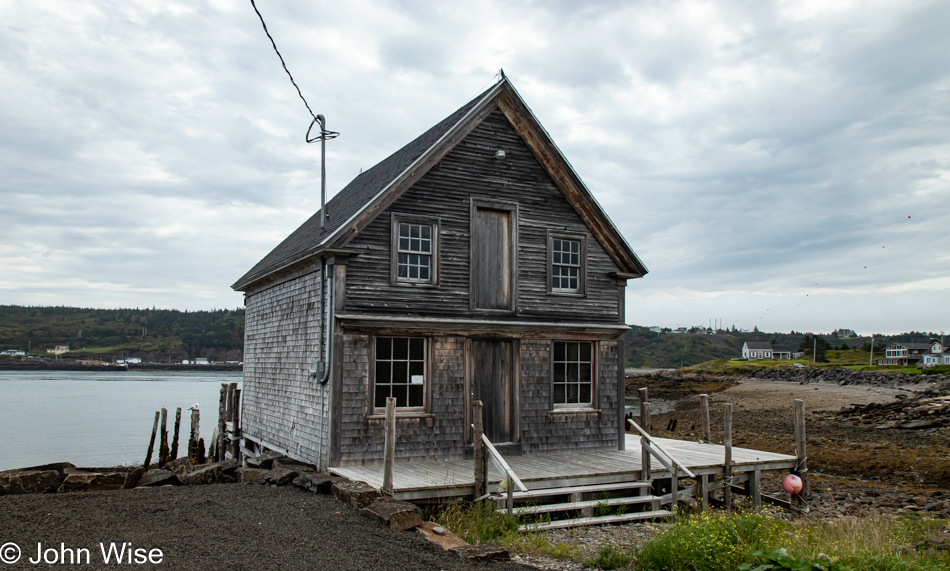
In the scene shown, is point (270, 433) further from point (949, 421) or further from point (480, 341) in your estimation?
point (949, 421)

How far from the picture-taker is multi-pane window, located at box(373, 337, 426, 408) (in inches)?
516

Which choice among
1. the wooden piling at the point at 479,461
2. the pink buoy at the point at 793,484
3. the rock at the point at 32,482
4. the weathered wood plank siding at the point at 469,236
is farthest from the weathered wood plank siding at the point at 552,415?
the rock at the point at 32,482

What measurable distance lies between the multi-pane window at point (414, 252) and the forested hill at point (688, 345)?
416ft

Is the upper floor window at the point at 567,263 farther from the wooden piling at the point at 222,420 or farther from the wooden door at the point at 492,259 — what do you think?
the wooden piling at the point at 222,420

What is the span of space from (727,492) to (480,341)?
5.82m

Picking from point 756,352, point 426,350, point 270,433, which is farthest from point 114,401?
point 756,352

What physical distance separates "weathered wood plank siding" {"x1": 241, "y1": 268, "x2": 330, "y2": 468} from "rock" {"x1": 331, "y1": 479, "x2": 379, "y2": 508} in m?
2.39

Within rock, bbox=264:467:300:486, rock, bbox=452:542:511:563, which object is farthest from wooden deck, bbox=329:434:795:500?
rock, bbox=452:542:511:563

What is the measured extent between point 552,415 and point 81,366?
161 metres

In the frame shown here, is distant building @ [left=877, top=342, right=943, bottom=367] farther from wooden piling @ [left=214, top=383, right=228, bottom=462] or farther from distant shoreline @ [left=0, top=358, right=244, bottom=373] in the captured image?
distant shoreline @ [left=0, top=358, right=244, bottom=373]

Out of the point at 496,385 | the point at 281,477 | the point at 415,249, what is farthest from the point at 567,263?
the point at 281,477

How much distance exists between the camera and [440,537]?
27.8ft

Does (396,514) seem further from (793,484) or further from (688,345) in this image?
(688,345)

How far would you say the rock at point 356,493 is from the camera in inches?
372
